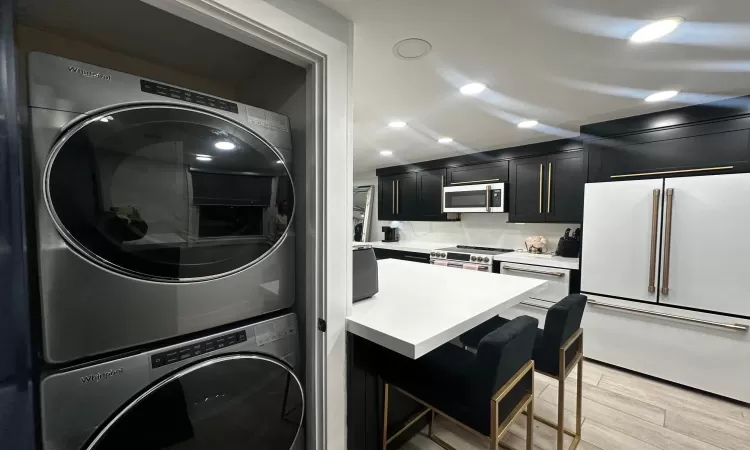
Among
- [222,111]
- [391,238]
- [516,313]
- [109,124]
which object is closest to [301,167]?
[222,111]

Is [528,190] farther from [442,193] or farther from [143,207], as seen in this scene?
[143,207]

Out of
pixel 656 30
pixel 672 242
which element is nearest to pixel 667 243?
pixel 672 242

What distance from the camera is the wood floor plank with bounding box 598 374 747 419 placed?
2.04 metres

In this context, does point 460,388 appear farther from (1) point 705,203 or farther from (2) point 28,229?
(1) point 705,203

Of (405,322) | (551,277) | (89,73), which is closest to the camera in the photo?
(89,73)

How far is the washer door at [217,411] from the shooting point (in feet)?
2.43

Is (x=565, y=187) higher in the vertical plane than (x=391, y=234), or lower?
higher

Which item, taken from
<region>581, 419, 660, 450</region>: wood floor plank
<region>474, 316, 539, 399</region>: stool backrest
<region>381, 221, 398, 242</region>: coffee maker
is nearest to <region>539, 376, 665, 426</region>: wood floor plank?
<region>581, 419, 660, 450</region>: wood floor plank

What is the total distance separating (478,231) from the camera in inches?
168

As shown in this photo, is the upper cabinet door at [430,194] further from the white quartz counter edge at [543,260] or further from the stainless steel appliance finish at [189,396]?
the stainless steel appliance finish at [189,396]

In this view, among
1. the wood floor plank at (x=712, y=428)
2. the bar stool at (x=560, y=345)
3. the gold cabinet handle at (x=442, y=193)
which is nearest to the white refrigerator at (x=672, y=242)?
the wood floor plank at (x=712, y=428)

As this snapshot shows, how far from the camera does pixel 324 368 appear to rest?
1.07 meters

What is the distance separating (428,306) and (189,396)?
905mm

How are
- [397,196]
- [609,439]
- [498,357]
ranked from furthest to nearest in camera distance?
[397,196] < [609,439] < [498,357]
